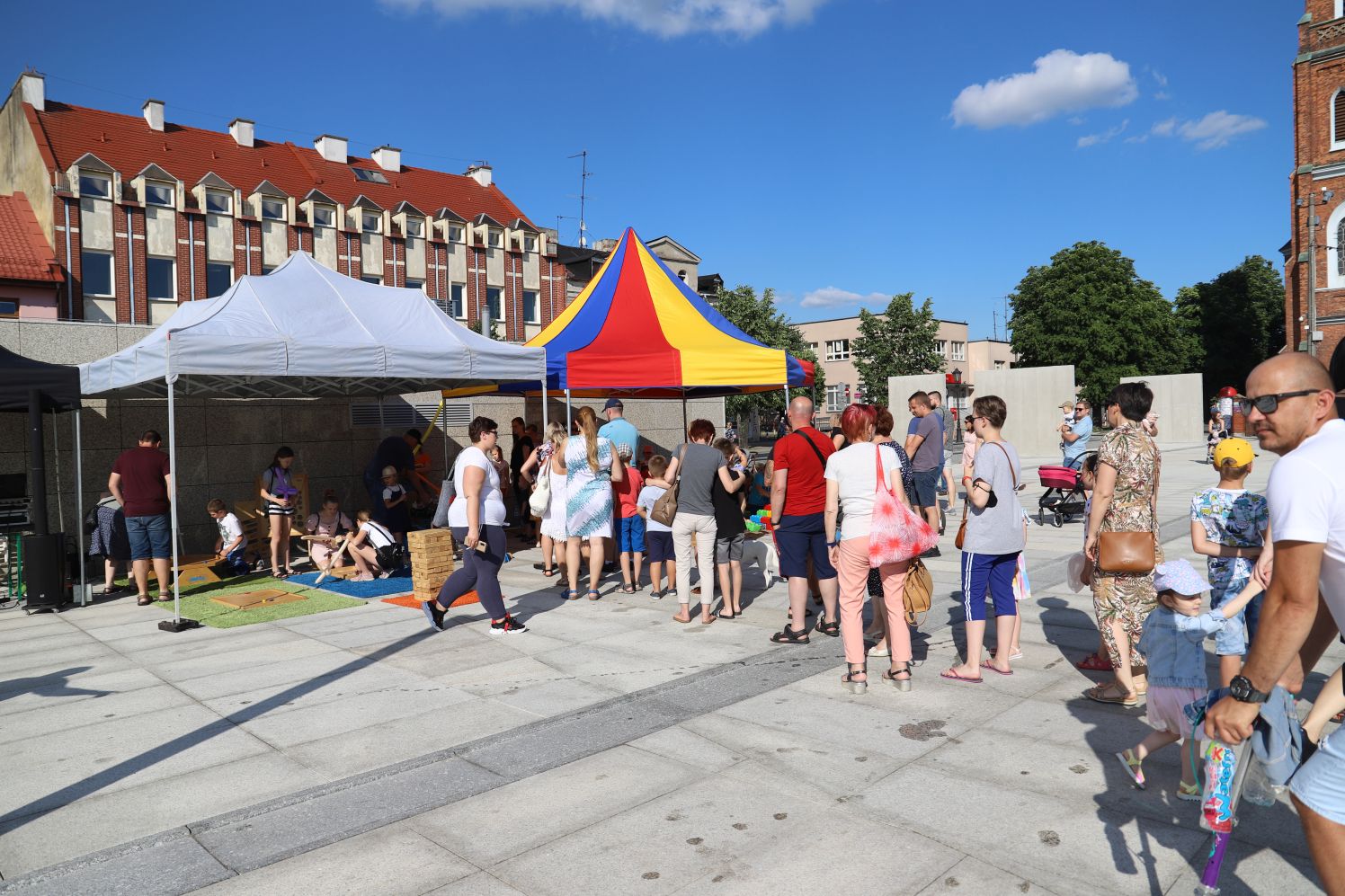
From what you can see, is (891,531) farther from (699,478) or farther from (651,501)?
(651,501)

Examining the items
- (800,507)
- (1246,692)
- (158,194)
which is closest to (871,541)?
(800,507)

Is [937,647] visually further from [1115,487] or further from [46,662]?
[46,662]

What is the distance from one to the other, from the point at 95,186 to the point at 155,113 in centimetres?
734

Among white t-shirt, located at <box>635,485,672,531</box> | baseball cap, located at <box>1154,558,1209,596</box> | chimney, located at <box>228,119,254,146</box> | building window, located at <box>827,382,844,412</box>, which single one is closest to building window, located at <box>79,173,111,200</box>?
chimney, located at <box>228,119,254,146</box>

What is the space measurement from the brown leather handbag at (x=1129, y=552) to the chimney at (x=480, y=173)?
5425 centimetres

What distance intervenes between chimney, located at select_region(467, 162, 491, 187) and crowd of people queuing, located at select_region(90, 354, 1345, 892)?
47.2m

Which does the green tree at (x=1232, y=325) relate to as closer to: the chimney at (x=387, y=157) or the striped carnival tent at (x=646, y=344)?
the chimney at (x=387, y=157)

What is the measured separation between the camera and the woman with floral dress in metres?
5.09

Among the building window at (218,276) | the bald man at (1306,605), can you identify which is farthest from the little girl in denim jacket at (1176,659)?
the building window at (218,276)

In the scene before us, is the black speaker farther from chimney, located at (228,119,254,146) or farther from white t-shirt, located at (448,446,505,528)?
chimney, located at (228,119,254,146)

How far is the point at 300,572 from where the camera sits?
11094mm

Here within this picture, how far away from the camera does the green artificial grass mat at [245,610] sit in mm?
8445

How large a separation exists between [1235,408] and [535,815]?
3288 centimetres

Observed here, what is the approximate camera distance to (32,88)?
38000mm
